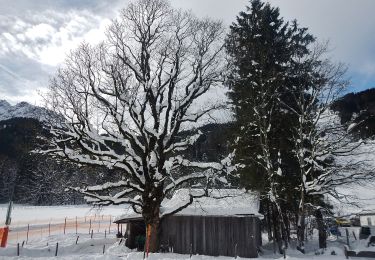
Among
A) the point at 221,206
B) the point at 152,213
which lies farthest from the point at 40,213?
the point at 152,213

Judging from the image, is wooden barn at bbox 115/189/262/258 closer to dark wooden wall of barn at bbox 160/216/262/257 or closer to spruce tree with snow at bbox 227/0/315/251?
dark wooden wall of barn at bbox 160/216/262/257

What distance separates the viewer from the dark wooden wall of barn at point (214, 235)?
26.0m

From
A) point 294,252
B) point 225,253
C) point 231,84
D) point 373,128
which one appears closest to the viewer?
point 294,252

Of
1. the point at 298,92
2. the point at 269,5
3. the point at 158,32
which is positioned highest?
the point at 269,5

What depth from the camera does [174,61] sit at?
21.2 metres

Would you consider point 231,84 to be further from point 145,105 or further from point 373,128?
point 373,128

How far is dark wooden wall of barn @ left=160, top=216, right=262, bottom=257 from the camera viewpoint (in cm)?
2597

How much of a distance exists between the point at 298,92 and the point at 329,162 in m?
5.66

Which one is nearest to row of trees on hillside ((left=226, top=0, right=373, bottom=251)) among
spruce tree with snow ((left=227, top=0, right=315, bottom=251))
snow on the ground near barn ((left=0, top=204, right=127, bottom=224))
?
spruce tree with snow ((left=227, top=0, right=315, bottom=251))

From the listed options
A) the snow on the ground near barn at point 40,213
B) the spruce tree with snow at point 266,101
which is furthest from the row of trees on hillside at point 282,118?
the snow on the ground near barn at point 40,213

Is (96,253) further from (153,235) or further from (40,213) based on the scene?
(40,213)

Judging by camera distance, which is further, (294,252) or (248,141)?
(248,141)

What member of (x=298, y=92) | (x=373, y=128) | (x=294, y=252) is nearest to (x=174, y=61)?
(x=298, y=92)

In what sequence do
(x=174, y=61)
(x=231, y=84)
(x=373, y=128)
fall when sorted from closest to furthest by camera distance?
(x=174, y=61) < (x=231, y=84) < (x=373, y=128)
